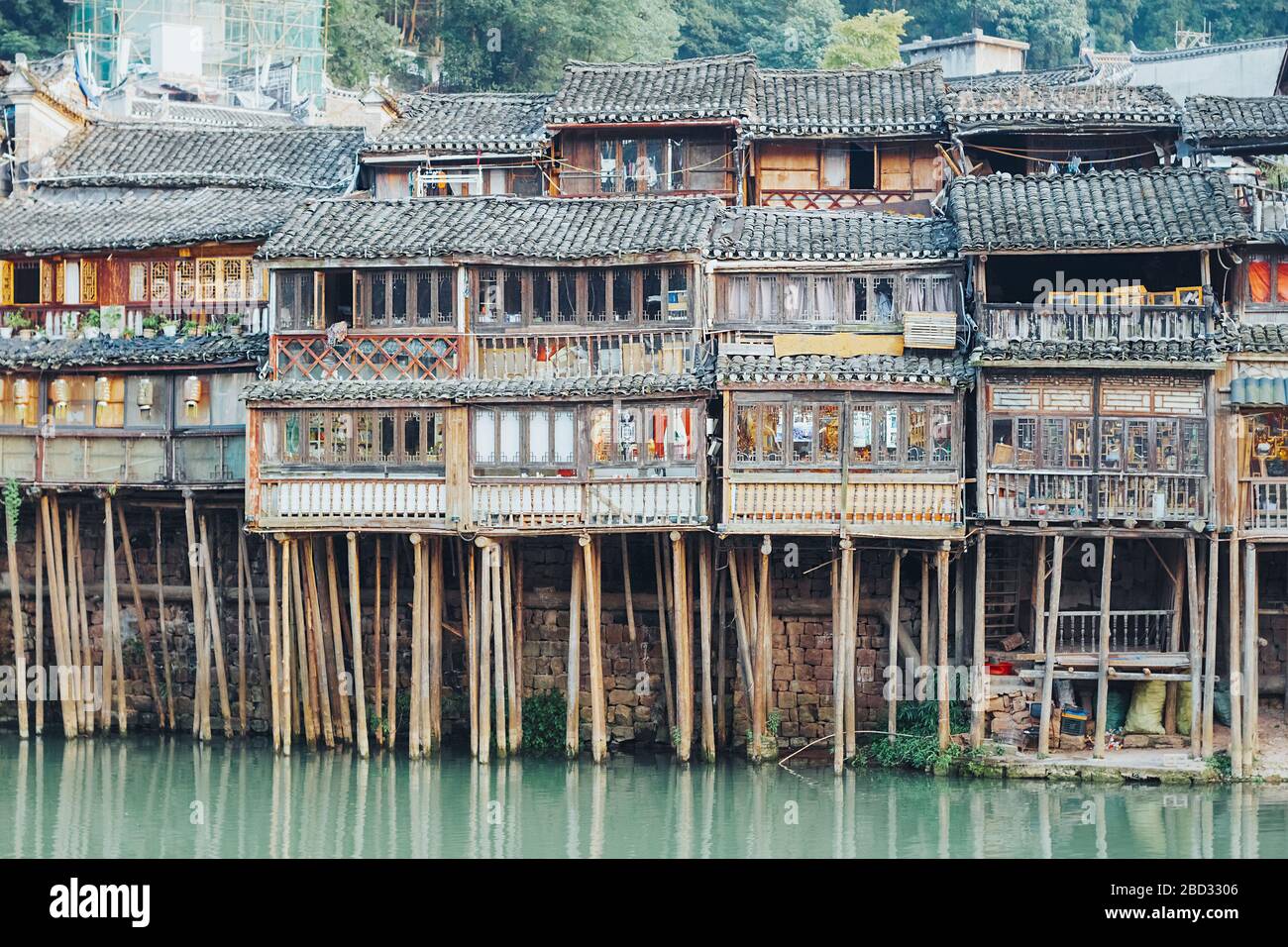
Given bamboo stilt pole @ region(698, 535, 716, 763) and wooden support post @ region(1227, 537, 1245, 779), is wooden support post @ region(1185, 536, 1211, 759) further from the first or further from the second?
bamboo stilt pole @ region(698, 535, 716, 763)

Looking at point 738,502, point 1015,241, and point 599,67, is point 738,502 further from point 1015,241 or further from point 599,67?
point 599,67

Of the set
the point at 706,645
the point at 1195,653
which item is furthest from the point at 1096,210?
the point at 706,645

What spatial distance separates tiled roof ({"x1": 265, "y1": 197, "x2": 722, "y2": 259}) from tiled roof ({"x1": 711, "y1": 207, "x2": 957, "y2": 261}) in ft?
1.72

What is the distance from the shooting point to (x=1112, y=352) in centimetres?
3106

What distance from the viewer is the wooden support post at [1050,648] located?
31250 mm

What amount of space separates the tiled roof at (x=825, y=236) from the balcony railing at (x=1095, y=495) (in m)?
3.94

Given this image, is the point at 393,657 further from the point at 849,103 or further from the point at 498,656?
the point at 849,103

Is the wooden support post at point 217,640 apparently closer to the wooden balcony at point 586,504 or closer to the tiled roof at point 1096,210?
the wooden balcony at point 586,504

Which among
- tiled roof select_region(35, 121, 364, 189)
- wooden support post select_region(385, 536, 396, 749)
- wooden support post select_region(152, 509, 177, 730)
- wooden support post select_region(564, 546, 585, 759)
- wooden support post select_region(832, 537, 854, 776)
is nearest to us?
wooden support post select_region(832, 537, 854, 776)

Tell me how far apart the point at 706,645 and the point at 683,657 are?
0.49m

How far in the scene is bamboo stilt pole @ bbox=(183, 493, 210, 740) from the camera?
34969 mm

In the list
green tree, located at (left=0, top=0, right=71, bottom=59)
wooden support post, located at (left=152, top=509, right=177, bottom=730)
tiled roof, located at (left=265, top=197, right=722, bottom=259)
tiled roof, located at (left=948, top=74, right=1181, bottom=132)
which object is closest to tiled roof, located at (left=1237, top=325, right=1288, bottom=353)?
tiled roof, located at (left=948, top=74, right=1181, bottom=132)

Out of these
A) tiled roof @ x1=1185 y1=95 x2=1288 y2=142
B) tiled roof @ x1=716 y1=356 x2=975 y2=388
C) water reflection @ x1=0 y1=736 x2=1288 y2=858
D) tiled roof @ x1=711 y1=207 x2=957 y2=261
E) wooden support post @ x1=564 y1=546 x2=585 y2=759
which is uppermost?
tiled roof @ x1=1185 y1=95 x2=1288 y2=142

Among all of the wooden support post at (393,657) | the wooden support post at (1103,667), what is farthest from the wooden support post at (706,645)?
the wooden support post at (1103,667)
